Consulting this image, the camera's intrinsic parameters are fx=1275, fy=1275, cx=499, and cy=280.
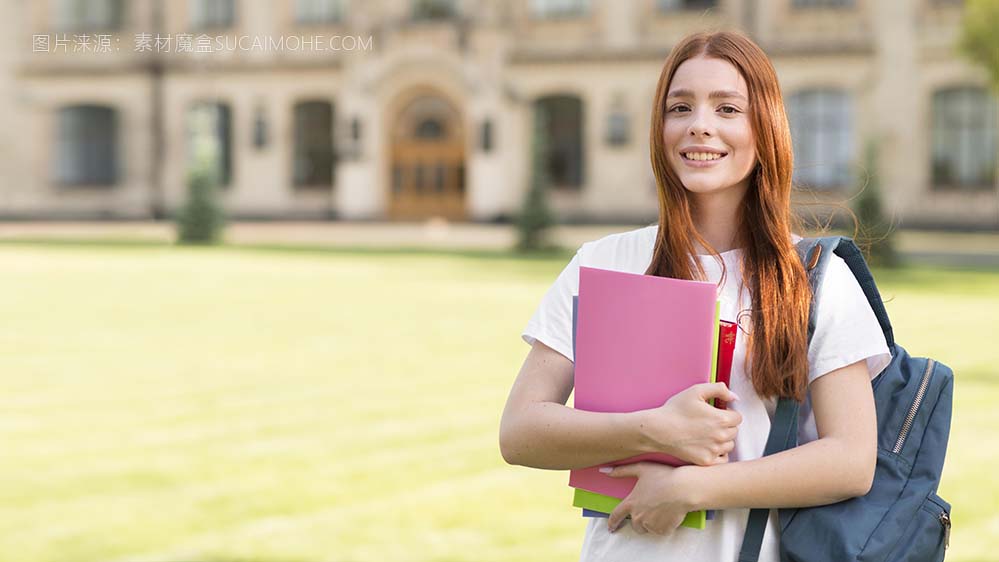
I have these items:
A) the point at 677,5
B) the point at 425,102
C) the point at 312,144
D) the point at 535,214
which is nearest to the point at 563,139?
the point at 425,102

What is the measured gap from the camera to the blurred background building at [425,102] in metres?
32.4

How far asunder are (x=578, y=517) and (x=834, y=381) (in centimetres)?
415

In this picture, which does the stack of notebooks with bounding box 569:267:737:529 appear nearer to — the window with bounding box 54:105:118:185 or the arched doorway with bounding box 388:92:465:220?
the arched doorway with bounding box 388:92:465:220

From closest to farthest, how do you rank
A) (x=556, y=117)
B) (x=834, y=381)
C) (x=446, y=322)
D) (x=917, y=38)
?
(x=834, y=381), (x=446, y=322), (x=917, y=38), (x=556, y=117)

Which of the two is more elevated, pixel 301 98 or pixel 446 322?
pixel 301 98

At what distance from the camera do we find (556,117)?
119ft

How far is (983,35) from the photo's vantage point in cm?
2248

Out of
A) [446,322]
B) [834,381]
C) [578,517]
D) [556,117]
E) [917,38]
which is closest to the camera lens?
[834,381]

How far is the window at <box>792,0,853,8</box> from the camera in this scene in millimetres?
33156

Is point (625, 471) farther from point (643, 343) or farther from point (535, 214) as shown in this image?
point (535, 214)

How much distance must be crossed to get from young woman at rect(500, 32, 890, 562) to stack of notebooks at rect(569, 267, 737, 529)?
5 centimetres

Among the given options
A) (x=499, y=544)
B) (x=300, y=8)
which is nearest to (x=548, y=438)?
(x=499, y=544)

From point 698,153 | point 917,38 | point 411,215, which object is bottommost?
point 411,215

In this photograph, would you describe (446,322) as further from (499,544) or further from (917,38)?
(917,38)
